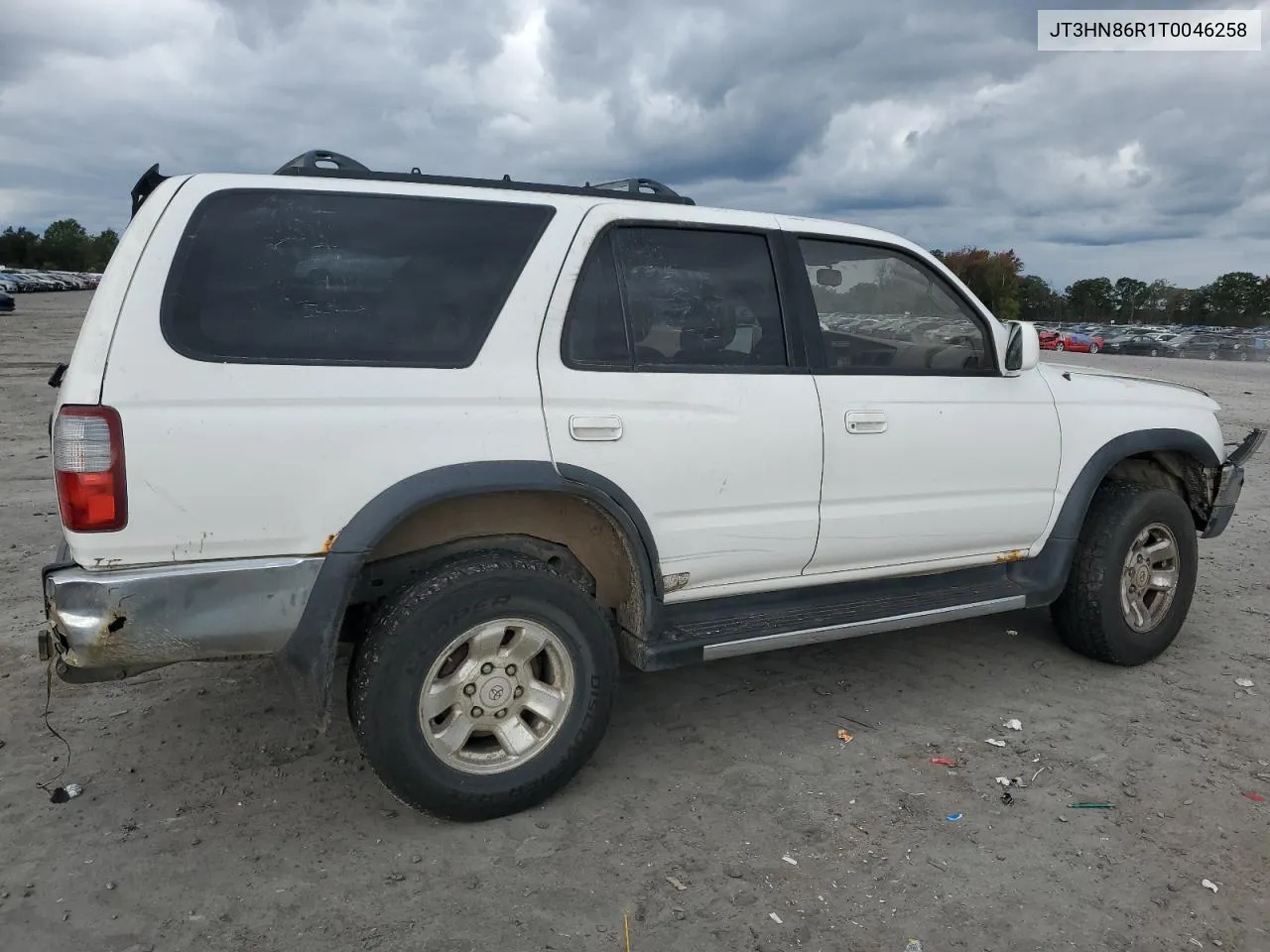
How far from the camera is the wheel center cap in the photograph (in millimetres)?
3076

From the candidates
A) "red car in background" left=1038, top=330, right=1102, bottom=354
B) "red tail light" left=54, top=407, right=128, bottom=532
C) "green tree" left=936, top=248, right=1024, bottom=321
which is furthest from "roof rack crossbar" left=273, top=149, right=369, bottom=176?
"green tree" left=936, top=248, right=1024, bottom=321

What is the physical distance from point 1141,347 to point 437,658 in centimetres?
4294

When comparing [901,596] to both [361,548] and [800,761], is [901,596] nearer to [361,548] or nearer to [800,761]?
[800,761]

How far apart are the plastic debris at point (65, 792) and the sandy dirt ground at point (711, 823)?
40 mm

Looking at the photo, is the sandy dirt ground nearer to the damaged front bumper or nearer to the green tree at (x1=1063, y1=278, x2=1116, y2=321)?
the damaged front bumper

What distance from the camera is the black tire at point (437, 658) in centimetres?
288

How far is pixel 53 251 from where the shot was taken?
106688 millimetres

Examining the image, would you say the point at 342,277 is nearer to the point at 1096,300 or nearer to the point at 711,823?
the point at 711,823

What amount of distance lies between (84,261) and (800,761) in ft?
404

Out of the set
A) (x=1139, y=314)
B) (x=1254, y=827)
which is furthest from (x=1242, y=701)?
(x=1139, y=314)

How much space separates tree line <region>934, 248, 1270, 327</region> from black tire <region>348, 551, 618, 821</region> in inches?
2290

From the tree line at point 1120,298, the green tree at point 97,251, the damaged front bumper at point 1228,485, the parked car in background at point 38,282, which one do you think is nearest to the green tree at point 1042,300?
the tree line at point 1120,298

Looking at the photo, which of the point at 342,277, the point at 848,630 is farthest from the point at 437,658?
the point at 848,630

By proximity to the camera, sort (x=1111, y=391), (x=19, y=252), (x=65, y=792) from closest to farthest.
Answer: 1. (x=65, y=792)
2. (x=1111, y=391)
3. (x=19, y=252)
